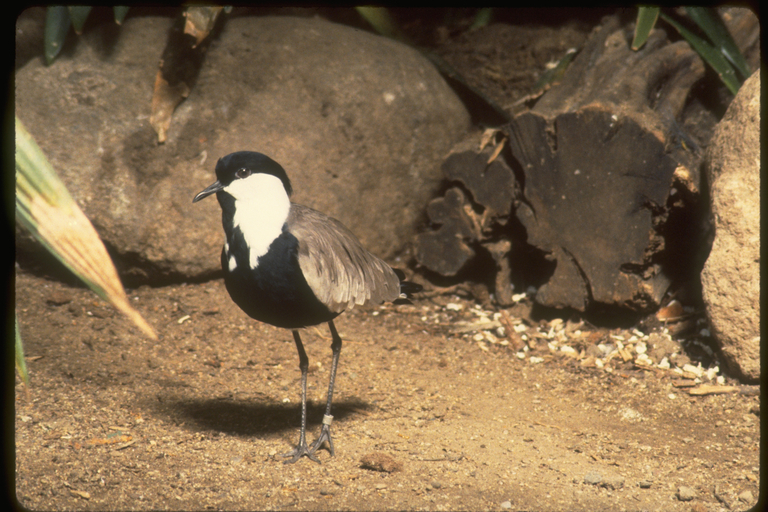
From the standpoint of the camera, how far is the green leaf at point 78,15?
9.31 feet

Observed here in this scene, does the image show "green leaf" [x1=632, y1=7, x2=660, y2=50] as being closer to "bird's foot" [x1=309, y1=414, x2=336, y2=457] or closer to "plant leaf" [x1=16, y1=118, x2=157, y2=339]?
"bird's foot" [x1=309, y1=414, x2=336, y2=457]

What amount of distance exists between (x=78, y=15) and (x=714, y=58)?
2939 mm

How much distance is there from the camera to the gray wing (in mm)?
1873

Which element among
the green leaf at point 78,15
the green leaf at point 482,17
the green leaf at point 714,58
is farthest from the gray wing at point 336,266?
the green leaf at point 482,17

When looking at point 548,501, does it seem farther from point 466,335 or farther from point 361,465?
point 466,335

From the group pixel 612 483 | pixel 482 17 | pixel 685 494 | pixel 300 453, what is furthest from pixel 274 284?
pixel 482 17

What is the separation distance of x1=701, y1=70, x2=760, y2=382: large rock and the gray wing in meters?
1.30

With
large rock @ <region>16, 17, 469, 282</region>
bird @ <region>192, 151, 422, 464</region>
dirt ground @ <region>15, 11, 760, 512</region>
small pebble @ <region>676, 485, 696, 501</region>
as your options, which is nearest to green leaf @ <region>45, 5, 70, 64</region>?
large rock @ <region>16, 17, 469, 282</region>

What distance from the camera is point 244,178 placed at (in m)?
1.83

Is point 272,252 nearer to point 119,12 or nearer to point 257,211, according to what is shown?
point 257,211

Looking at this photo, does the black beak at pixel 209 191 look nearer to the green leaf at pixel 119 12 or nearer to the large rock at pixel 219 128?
the large rock at pixel 219 128

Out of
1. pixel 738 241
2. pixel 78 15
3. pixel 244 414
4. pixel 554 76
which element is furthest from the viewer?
pixel 554 76

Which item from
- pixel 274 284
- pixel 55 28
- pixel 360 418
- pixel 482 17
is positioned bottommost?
pixel 360 418

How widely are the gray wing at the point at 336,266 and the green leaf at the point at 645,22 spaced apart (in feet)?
5.71
